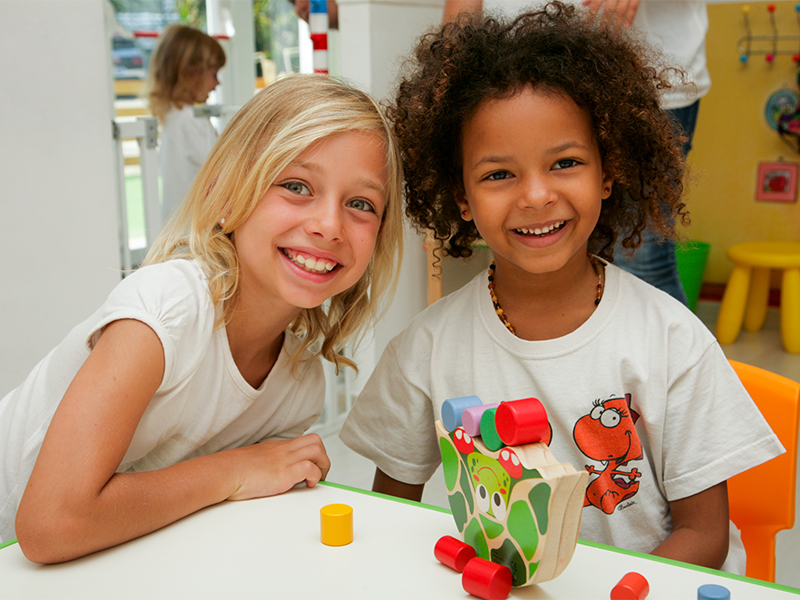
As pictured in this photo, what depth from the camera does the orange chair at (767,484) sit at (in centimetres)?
86

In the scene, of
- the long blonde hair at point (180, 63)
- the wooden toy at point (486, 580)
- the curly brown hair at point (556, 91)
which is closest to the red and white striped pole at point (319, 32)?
the curly brown hair at point (556, 91)

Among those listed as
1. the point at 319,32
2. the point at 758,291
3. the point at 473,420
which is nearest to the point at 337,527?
the point at 473,420

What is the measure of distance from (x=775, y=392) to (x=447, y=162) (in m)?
0.48

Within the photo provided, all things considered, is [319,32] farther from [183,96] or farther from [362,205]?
[183,96]

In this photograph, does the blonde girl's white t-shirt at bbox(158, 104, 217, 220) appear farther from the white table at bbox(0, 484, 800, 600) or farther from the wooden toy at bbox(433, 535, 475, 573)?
the wooden toy at bbox(433, 535, 475, 573)

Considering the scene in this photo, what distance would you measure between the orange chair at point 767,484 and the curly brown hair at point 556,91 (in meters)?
0.23

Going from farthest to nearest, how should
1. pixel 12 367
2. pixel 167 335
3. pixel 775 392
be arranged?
pixel 12 367
pixel 775 392
pixel 167 335

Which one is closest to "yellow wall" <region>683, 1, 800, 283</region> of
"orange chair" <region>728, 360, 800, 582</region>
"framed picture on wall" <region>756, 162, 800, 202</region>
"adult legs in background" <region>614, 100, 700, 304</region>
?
"framed picture on wall" <region>756, 162, 800, 202</region>

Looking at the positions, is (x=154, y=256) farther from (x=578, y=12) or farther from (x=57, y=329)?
(x=57, y=329)

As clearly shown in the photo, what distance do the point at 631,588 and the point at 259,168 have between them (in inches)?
23.0

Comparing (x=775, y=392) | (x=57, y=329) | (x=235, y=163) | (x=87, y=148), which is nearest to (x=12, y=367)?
(x=57, y=329)

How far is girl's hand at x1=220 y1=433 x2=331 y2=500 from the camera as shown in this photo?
0.75 meters

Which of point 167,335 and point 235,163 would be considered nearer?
point 167,335

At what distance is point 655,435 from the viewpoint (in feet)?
2.76
